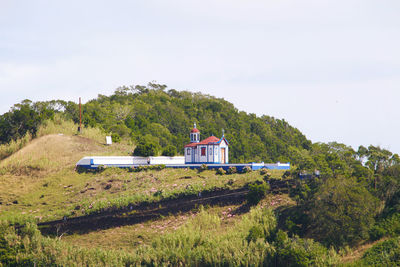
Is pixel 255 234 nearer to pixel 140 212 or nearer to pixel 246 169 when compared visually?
pixel 140 212

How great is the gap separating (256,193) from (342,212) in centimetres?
954

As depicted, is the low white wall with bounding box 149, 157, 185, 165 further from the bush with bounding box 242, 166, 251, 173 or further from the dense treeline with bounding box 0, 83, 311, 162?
the bush with bounding box 242, 166, 251, 173

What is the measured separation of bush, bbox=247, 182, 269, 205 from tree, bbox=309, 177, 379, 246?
21.3 ft

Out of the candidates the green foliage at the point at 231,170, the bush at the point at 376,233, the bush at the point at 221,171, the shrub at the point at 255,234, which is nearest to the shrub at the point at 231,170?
the green foliage at the point at 231,170

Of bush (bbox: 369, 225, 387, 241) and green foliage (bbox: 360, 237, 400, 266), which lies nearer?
green foliage (bbox: 360, 237, 400, 266)

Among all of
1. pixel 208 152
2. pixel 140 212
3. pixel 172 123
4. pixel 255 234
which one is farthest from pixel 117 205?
pixel 172 123

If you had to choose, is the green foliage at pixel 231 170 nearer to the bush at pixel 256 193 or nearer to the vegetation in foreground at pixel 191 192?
the vegetation in foreground at pixel 191 192

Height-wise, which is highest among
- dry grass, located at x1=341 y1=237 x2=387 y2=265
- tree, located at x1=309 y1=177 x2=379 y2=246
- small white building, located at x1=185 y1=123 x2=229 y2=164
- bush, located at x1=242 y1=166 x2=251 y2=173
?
small white building, located at x1=185 y1=123 x2=229 y2=164

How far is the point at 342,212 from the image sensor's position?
3584 cm

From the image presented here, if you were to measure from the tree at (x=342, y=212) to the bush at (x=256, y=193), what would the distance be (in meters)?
6.48

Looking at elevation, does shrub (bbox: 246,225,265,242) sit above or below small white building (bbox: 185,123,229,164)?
below

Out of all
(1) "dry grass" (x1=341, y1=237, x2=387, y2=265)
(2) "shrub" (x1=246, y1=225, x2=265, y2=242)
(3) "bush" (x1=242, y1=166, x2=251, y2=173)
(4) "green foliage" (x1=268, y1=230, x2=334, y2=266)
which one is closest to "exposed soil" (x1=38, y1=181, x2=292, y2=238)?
(3) "bush" (x1=242, y1=166, x2=251, y2=173)

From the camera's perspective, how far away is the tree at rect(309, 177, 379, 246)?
3528 cm

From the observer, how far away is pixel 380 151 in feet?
139
